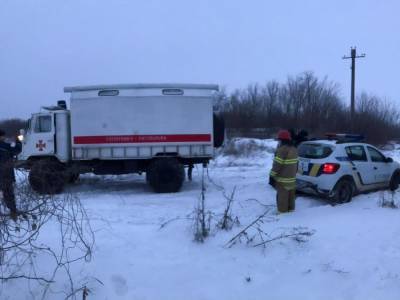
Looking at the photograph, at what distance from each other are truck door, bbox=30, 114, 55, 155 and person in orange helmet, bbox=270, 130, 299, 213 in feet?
24.0

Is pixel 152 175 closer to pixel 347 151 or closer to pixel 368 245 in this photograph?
pixel 347 151

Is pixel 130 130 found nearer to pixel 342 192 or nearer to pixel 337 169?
pixel 337 169

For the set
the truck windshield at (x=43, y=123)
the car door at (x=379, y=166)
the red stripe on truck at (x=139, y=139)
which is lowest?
the car door at (x=379, y=166)

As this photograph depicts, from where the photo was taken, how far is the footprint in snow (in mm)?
5777

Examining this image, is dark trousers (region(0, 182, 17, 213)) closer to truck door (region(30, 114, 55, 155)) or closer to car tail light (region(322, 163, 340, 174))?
car tail light (region(322, 163, 340, 174))

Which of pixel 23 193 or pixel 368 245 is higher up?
pixel 23 193

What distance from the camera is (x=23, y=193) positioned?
16.7ft

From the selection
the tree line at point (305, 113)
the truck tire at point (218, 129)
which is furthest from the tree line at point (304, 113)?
the truck tire at point (218, 129)

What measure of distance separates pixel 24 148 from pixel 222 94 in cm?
5148

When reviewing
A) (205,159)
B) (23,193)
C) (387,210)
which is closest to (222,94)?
(205,159)

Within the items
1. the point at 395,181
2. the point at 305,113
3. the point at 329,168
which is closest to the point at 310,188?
the point at 329,168

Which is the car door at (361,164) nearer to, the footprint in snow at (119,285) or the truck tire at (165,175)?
the truck tire at (165,175)

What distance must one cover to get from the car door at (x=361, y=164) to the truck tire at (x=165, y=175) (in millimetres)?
4905

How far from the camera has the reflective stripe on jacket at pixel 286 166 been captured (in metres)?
10.3
